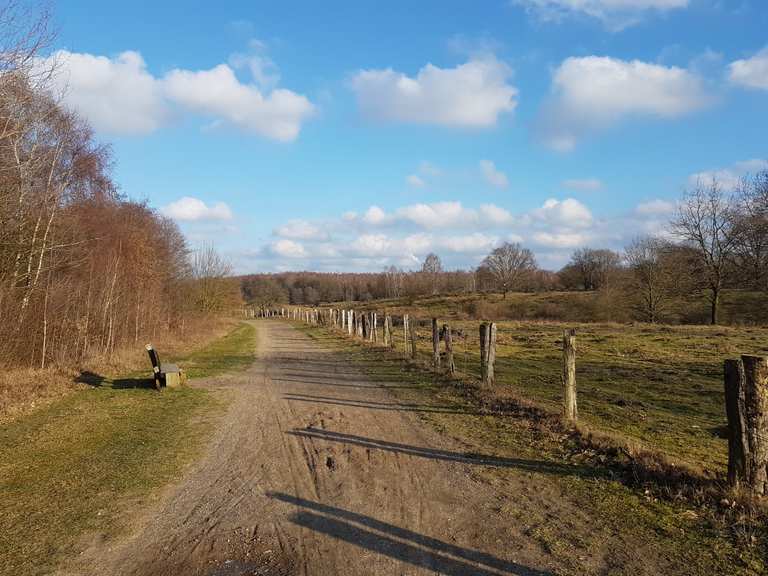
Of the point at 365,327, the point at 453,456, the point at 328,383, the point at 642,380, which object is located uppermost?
the point at 365,327

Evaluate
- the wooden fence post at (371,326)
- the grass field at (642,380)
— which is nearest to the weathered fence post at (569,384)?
the grass field at (642,380)

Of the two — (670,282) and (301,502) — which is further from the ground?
(670,282)

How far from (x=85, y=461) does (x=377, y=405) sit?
556cm

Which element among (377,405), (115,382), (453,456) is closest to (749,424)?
(453,456)

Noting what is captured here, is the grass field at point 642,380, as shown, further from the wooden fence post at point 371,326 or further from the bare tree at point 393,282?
the bare tree at point 393,282

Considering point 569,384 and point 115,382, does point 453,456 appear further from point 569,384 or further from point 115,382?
point 115,382

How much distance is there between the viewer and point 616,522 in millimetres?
5152

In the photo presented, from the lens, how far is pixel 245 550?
15.6ft

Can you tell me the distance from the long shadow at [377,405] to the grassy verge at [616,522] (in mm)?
2149

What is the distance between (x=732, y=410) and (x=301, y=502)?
4.79m

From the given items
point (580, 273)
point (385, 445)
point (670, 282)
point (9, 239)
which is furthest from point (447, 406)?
point (580, 273)

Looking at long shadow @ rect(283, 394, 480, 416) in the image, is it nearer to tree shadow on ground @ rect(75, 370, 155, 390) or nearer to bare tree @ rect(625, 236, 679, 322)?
tree shadow on ground @ rect(75, 370, 155, 390)

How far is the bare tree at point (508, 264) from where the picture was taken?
98812 mm

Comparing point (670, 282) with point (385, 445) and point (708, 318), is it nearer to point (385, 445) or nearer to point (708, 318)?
point (708, 318)
